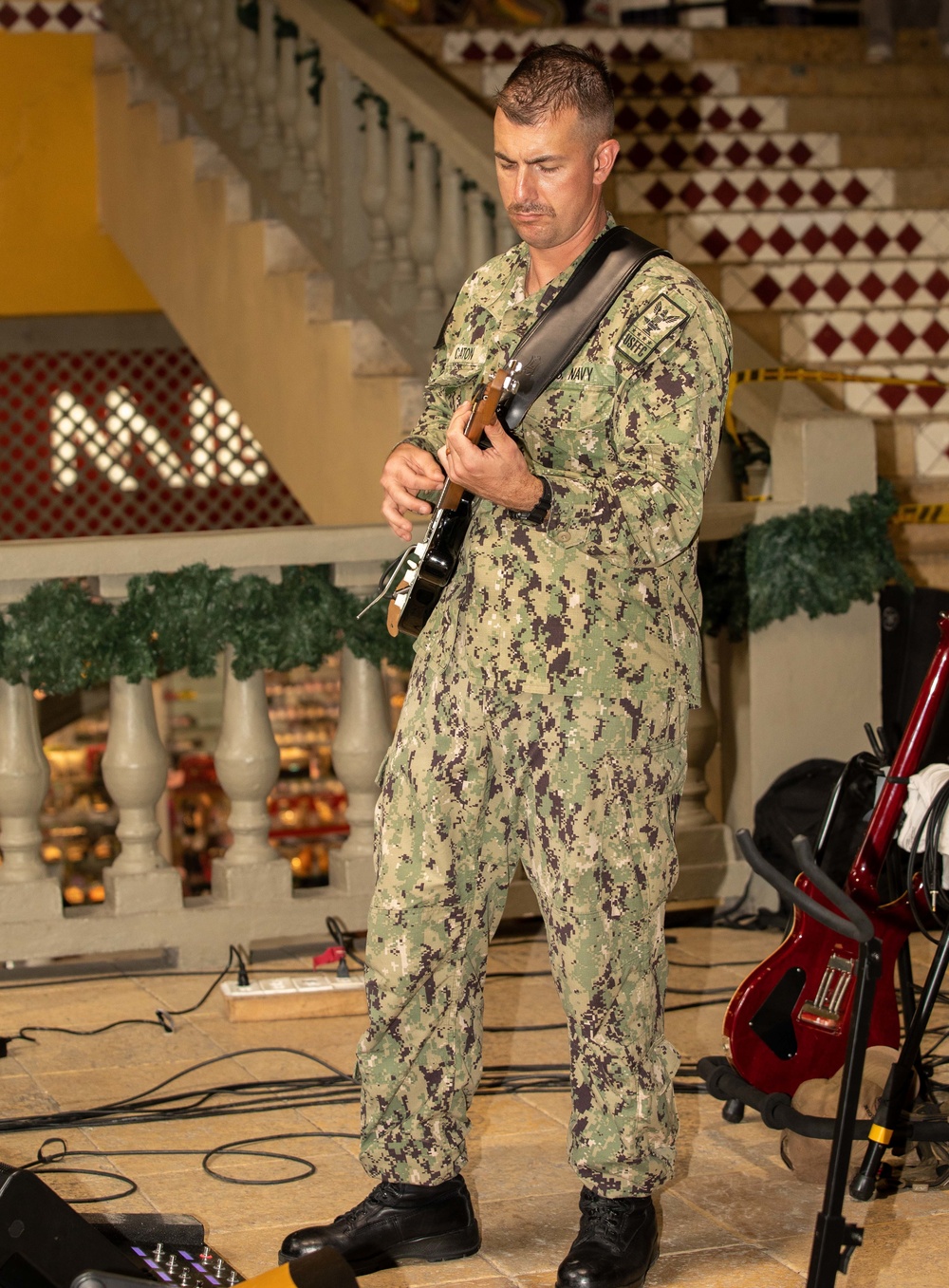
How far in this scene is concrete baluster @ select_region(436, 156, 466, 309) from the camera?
19.4 feet

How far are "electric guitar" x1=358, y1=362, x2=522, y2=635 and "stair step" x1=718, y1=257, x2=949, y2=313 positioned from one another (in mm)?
5347

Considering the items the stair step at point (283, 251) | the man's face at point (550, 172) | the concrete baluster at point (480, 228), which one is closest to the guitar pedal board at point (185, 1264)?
→ the man's face at point (550, 172)

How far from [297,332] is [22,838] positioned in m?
3.09

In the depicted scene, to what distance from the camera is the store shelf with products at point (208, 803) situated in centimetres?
932

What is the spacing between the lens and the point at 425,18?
391 inches

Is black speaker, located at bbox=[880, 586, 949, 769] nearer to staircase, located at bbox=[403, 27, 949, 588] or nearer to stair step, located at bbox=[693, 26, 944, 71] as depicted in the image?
staircase, located at bbox=[403, 27, 949, 588]

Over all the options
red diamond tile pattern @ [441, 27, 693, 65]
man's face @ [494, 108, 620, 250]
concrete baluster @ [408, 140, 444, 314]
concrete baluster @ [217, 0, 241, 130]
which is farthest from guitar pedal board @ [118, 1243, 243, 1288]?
red diamond tile pattern @ [441, 27, 693, 65]

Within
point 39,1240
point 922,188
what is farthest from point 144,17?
point 39,1240

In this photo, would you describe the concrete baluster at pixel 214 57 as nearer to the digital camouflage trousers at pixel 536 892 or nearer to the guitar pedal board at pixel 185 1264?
the digital camouflage trousers at pixel 536 892

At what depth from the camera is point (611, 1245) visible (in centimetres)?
254

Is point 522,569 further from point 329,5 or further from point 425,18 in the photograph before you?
point 425,18

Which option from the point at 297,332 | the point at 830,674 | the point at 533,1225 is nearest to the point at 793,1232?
the point at 533,1225

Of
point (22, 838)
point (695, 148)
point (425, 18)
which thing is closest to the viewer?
point (22, 838)

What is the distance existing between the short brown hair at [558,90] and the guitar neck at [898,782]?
46.9 inches
